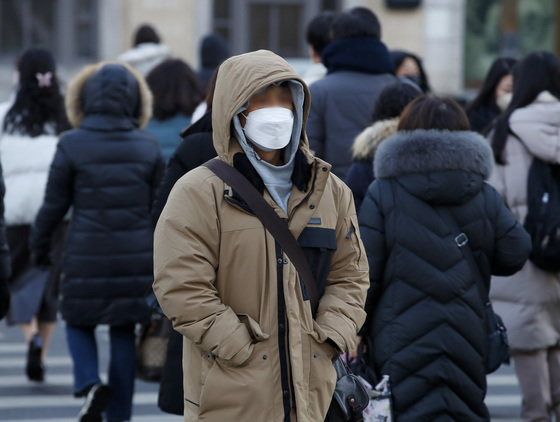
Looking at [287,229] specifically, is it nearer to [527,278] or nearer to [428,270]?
[428,270]

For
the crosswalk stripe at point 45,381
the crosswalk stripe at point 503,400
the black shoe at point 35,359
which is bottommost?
the crosswalk stripe at point 45,381

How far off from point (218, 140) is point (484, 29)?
50.7ft

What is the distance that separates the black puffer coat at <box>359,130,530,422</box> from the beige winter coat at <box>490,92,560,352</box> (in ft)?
3.87

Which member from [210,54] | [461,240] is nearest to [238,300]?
[461,240]

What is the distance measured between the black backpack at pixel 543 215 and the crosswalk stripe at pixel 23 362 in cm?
393

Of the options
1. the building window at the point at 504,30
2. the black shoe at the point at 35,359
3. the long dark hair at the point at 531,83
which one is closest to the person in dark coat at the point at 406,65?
the long dark hair at the point at 531,83

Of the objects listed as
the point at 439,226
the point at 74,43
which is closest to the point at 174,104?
the point at 439,226

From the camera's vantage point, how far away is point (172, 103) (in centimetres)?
830

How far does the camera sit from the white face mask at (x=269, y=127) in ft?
12.6

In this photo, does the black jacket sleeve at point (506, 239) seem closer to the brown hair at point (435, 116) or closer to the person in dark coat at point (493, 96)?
the brown hair at point (435, 116)

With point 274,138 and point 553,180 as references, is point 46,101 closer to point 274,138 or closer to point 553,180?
point 553,180

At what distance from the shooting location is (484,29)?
61.7ft

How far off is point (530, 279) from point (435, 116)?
1.46m

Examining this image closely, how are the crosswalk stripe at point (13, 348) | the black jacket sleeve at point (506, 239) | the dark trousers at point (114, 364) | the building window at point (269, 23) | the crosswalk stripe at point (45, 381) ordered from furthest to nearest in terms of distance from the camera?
the building window at point (269, 23), the crosswalk stripe at point (13, 348), the crosswalk stripe at point (45, 381), the dark trousers at point (114, 364), the black jacket sleeve at point (506, 239)
